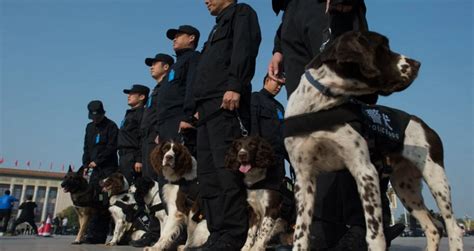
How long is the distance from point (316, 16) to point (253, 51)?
128cm

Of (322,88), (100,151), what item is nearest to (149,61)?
(100,151)

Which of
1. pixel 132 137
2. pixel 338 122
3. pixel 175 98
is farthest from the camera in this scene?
pixel 132 137

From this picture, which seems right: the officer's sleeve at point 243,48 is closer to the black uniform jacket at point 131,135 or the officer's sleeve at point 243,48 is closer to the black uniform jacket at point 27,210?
the black uniform jacket at point 131,135

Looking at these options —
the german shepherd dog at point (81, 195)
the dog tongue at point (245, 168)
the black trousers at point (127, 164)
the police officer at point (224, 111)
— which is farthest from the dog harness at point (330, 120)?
the german shepherd dog at point (81, 195)

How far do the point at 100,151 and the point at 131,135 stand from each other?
3.63 feet

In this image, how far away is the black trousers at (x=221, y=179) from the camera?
441 cm

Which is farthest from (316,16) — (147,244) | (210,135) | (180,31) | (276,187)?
(147,244)

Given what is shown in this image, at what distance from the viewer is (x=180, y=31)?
723 centimetres

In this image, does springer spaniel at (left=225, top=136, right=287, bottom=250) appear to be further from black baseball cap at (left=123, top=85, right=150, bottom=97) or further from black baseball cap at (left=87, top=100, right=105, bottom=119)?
black baseball cap at (left=87, top=100, right=105, bottom=119)

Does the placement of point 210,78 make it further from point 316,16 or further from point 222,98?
point 316,16

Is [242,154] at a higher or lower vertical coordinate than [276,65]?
lower

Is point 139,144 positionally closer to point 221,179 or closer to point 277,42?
point 221,179

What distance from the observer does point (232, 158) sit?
16.3 ft

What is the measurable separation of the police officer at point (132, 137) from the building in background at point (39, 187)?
101 meters
